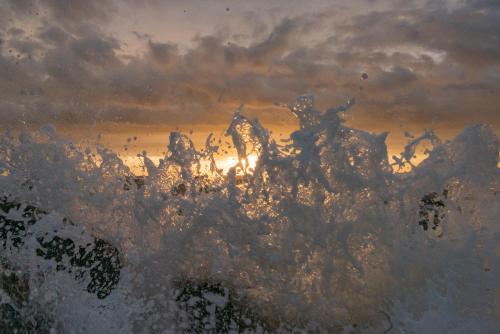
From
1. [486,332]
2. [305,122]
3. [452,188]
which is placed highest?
[305,122]

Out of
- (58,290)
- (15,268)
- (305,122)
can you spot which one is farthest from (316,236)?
(15,268)

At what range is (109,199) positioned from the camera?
6.12 m

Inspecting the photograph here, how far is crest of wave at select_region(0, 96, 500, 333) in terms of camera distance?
449 centimetres

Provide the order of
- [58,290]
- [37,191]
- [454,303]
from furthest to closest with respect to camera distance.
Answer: [37,191] < [454,303] < [58,290]

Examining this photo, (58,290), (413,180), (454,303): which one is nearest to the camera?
(58,290)

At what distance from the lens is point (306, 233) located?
507 cm

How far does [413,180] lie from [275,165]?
1981mm

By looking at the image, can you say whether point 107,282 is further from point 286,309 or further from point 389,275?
point 389,275

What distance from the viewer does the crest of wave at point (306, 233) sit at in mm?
4492

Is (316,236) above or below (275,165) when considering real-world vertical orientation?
below

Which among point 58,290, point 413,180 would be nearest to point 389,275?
point 413,180

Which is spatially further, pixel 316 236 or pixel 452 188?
pixel 452 188

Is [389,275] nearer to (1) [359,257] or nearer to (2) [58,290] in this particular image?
(1) [359,257]

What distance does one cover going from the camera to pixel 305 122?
214 inches
